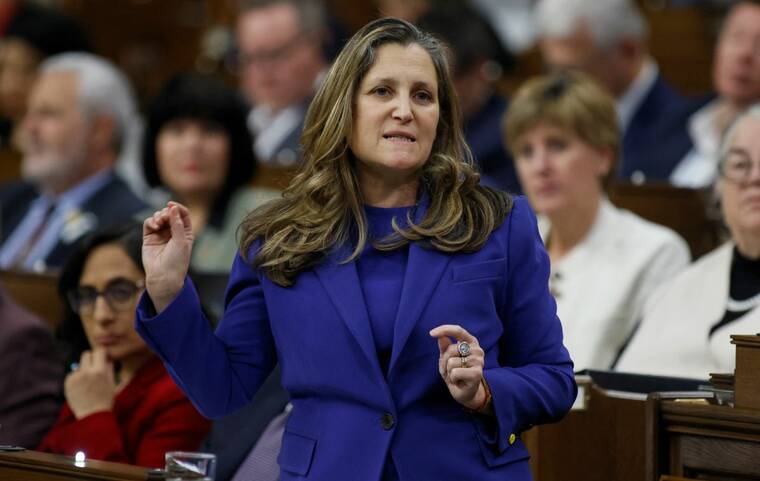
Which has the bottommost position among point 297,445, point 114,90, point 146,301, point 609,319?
point 297,445

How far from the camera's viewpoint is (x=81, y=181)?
6.03m

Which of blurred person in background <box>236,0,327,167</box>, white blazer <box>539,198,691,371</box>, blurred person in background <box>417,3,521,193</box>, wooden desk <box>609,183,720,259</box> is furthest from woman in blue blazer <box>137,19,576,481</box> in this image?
blurred person in background <box>236,0,327,167</box>

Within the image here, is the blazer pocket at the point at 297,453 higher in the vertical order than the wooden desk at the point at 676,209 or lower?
lower

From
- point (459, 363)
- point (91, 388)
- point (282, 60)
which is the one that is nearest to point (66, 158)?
point (282, 60)

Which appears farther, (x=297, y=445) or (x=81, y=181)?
(x=81, y=181)

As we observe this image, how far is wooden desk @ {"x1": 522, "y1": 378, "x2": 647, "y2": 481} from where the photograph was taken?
124 inches

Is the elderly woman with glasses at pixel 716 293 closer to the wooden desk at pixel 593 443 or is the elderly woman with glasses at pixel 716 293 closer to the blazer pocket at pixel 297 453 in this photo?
the wooden desk at pixel 593 443

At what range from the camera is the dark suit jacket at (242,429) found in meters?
3.35

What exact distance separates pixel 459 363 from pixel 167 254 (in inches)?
21.4

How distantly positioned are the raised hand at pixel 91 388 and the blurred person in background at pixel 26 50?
4230 millimetres

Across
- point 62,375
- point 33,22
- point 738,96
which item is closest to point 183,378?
point 62,375

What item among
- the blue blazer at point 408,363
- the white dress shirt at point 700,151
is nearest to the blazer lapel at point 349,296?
the blue blazer at point 408,363

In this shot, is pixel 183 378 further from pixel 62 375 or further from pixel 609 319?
pixel 609 319

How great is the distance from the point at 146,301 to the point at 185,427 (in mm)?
929
